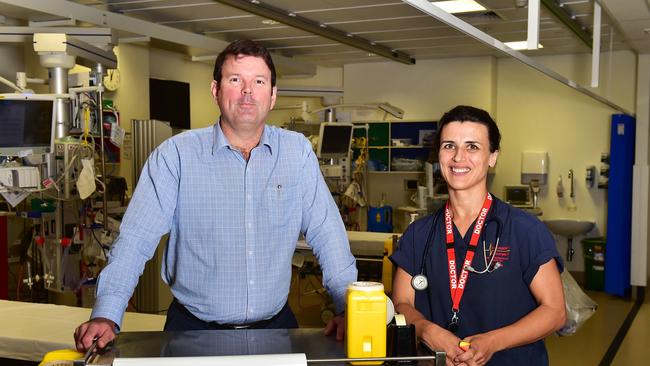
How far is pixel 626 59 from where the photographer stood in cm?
901

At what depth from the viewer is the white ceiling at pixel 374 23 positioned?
6.48 m

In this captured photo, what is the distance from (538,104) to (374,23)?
3222 millimetres

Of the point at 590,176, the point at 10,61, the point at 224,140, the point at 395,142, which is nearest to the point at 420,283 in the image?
the point at 224,140

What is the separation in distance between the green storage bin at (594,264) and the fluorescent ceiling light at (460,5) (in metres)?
4.01

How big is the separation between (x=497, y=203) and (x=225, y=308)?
38.0 inches

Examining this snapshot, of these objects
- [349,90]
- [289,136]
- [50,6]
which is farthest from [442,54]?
[289,136]

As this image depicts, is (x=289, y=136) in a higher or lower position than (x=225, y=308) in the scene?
higher

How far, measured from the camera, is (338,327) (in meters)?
1.92

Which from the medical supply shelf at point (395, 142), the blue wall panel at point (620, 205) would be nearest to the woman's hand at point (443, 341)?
the blue wall panel at point (620, 205)

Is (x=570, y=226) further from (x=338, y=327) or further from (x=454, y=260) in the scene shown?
(x=338, y=327)

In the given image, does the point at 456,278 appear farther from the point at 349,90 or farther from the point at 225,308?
the point at 349,90

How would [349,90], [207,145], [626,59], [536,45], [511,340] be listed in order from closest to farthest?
[511,340], [207,145], [536,45], [626,59], [349,90]

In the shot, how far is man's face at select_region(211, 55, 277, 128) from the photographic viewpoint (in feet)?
7.00

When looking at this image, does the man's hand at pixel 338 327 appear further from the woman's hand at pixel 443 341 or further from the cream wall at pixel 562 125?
the cream wall at pixel 562 125
